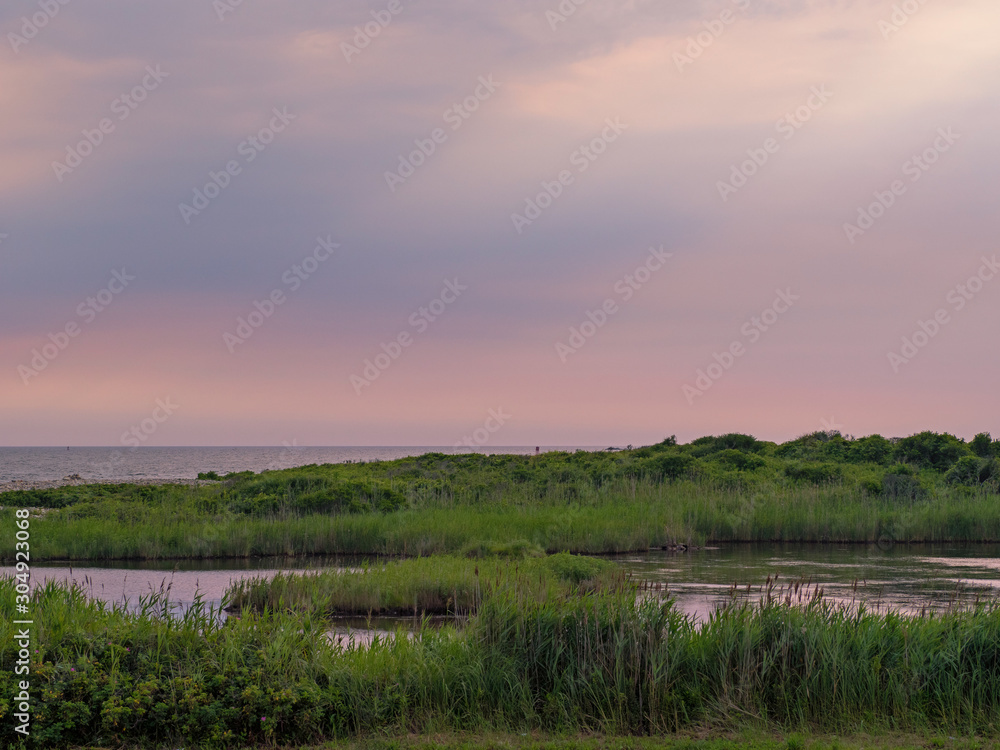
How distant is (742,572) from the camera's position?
23.0m

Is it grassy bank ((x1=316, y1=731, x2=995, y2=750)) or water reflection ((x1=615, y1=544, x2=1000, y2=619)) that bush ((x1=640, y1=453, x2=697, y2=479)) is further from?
grassy bank ((x1=316, y1=731, x2=995, y2=750))

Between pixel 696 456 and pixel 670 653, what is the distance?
3977 centimetres

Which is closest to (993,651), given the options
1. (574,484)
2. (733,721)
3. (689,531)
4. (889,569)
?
(733,721)

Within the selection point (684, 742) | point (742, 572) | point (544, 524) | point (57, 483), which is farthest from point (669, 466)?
point (57, 483)

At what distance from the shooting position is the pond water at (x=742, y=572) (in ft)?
60.8

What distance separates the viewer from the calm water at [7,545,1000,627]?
19.0 metres

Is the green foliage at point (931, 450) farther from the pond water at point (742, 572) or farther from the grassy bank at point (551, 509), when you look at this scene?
the pond water at point (742, 572)

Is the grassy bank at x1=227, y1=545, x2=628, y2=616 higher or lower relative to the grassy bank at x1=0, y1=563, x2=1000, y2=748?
lower

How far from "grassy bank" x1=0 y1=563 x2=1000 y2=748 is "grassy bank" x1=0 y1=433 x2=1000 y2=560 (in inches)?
624

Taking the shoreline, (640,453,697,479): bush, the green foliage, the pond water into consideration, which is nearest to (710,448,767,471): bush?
(640,453,697,479): bush

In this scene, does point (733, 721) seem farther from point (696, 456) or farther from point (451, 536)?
point (696, 456)

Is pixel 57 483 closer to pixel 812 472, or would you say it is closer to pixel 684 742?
pixel 812 472

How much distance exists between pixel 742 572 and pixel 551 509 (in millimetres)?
8552

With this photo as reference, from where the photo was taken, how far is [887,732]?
863 centimetres
